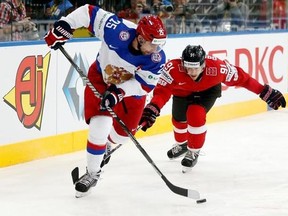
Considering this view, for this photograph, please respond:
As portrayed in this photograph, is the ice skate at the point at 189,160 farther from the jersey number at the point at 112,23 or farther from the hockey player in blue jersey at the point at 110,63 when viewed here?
the jersey number at the point at 112,23

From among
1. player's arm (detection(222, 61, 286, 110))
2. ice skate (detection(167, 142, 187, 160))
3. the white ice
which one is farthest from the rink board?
player's arm (detection(222, 61, 286, 110))

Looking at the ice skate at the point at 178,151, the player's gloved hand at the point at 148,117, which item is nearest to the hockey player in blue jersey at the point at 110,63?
the player's gloved hand at the point at 148,117

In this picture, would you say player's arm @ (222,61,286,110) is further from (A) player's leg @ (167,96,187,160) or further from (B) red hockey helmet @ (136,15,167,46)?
(B) red hockey helmet @ (136,15,167,46)

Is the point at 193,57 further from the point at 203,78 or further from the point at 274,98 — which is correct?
the point at 274,98

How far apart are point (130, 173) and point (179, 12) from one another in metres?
2.74

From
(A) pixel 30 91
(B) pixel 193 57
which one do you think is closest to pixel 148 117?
(B) pixel 193 57

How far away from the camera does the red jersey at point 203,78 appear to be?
4.85m

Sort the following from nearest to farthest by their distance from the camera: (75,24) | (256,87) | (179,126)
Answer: (75,24)
(256,87)
(179,126)

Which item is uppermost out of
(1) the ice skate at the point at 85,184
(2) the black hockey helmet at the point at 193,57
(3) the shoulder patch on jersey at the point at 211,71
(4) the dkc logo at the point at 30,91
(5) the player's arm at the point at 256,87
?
(2) the black hockey helmet at the point at 193,57

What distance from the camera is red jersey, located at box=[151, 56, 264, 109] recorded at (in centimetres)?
485

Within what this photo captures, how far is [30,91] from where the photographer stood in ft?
17.1

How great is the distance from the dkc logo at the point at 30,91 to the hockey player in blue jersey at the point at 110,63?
94 centimetres

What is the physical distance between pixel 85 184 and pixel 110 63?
655 mm

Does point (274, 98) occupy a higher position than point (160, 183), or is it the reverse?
point (274, 98)
